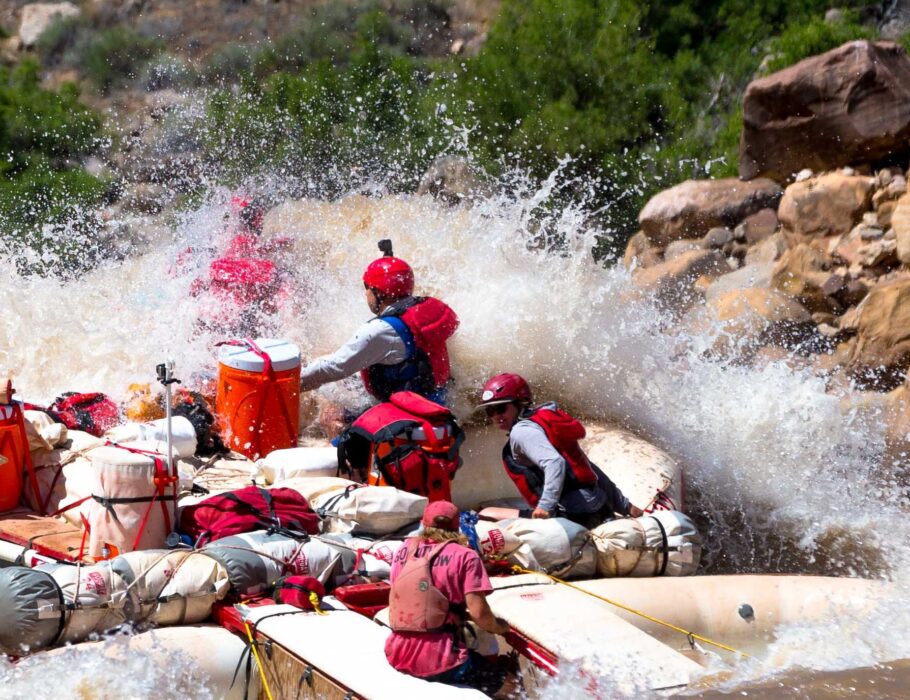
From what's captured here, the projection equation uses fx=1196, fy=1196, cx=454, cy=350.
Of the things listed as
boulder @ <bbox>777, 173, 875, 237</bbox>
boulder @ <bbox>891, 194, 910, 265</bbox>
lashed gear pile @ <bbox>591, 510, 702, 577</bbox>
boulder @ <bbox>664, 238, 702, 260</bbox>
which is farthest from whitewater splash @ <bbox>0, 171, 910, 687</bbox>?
boulder @ <bbox>664, 238, 702, 260</bbox>

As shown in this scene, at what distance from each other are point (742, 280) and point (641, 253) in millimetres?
2530

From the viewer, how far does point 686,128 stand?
1792cm

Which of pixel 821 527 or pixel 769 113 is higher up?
pixel 769 113

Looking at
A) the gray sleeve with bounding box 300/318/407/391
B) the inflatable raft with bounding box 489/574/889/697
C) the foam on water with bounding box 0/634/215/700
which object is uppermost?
the gray sleeve with bounding box 300/318/407/391

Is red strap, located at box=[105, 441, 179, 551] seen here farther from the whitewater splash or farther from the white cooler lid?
the whitewater splash

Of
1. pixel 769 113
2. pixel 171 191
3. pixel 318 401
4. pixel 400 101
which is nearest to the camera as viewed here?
pixel 318 401

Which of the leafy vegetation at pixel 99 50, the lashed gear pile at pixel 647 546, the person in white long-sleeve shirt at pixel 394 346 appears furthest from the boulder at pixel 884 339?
the leafy vegetation at pixel 99 50

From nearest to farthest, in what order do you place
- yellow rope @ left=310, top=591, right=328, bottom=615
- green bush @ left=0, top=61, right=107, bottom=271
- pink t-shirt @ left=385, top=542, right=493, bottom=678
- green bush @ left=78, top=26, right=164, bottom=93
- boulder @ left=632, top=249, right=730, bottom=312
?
pink t-shirt @ left=385, top=542, right=493, bottom=678, yellow rope @ left=310, top=591, right=328, bottom=615, boulder @ left=632, top=249, right=730, bottom=312, green bush @ left=0, top=61, right=107, bottom=271, green bush @ left=78, top=26, right=164, bottom=93

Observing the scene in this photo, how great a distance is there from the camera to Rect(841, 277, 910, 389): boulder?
937 cm

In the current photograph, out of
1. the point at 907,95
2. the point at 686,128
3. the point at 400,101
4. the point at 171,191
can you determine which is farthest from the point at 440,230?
the point at 171,191

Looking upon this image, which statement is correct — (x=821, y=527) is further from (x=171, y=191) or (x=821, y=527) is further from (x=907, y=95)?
(x=171, y=191)

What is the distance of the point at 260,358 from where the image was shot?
6051 millimetres

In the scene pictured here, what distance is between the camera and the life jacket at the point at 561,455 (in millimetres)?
5645

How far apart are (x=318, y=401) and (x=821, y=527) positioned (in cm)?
308
